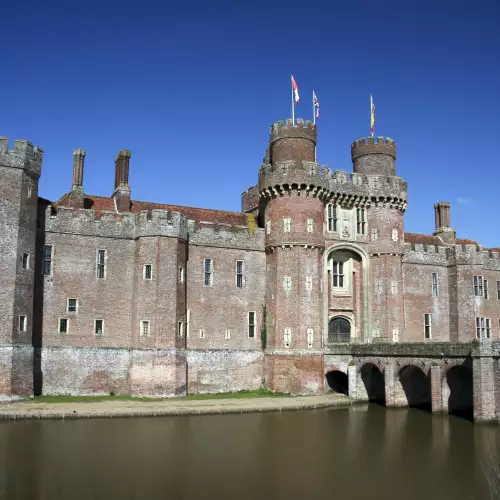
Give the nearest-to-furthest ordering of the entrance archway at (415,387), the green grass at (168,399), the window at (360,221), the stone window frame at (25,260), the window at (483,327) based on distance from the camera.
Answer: the green grass at (168,399) → the stone window frame at (25,260) → the entrance archway at (415,387) → the window at (360,221) → the window at (483,327)

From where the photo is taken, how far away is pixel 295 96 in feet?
138

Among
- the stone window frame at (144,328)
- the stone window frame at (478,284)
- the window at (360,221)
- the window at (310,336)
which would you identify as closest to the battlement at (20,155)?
the stone window frame at (144,328)

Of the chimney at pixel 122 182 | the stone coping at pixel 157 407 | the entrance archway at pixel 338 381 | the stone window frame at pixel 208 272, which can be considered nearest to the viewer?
the stone coping at pixel 157 407

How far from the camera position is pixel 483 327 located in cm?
4734

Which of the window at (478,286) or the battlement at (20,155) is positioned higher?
the battlement at (20,155)

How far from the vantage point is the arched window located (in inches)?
1681

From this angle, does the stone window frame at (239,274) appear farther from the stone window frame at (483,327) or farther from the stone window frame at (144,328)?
the stone window frame at (483,327)

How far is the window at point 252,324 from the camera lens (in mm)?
40781

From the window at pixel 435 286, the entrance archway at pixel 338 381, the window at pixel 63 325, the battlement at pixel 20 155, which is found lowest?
the entrance archway at pixel 338 381

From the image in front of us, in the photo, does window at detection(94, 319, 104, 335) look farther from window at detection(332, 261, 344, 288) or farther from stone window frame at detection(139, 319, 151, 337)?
window at detection(332, 261, 344, 288)

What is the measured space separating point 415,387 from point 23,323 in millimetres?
23309

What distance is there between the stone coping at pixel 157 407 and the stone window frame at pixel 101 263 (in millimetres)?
7872

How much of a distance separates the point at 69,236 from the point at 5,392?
32.2ft

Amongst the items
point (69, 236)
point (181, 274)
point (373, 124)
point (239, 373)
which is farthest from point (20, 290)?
point (373, 124)
